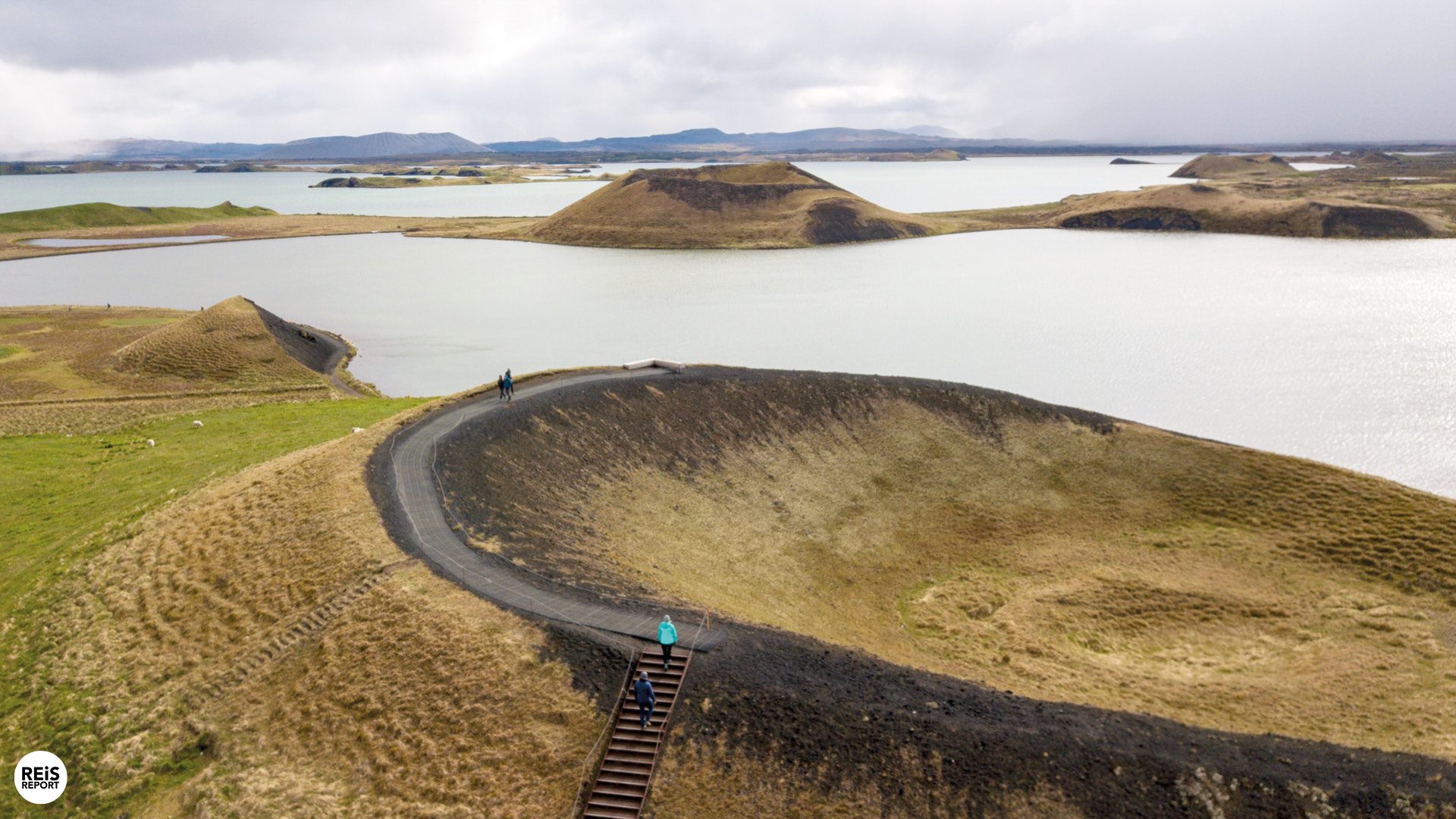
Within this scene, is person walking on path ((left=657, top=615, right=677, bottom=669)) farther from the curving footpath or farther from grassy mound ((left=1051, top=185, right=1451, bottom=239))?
grassy mound ((left=1051, top=185, right=1451, bottom=239))

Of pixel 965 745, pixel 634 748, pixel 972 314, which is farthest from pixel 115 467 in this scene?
pixel 972 314

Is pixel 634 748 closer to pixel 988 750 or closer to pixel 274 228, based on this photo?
pixel 988 750

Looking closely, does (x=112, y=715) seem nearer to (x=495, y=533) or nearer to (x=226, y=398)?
(x=495, y=533)

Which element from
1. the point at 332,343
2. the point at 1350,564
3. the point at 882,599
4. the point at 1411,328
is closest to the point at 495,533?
the point at 882,599

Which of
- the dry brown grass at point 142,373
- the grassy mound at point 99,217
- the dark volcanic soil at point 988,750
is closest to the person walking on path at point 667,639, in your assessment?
the dark volcanic soil at point 988,750

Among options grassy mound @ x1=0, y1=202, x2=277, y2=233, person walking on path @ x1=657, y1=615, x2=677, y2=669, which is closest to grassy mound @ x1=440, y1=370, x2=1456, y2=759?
person walking on path @ x1=657, y1=615, x2=677, y2=669
